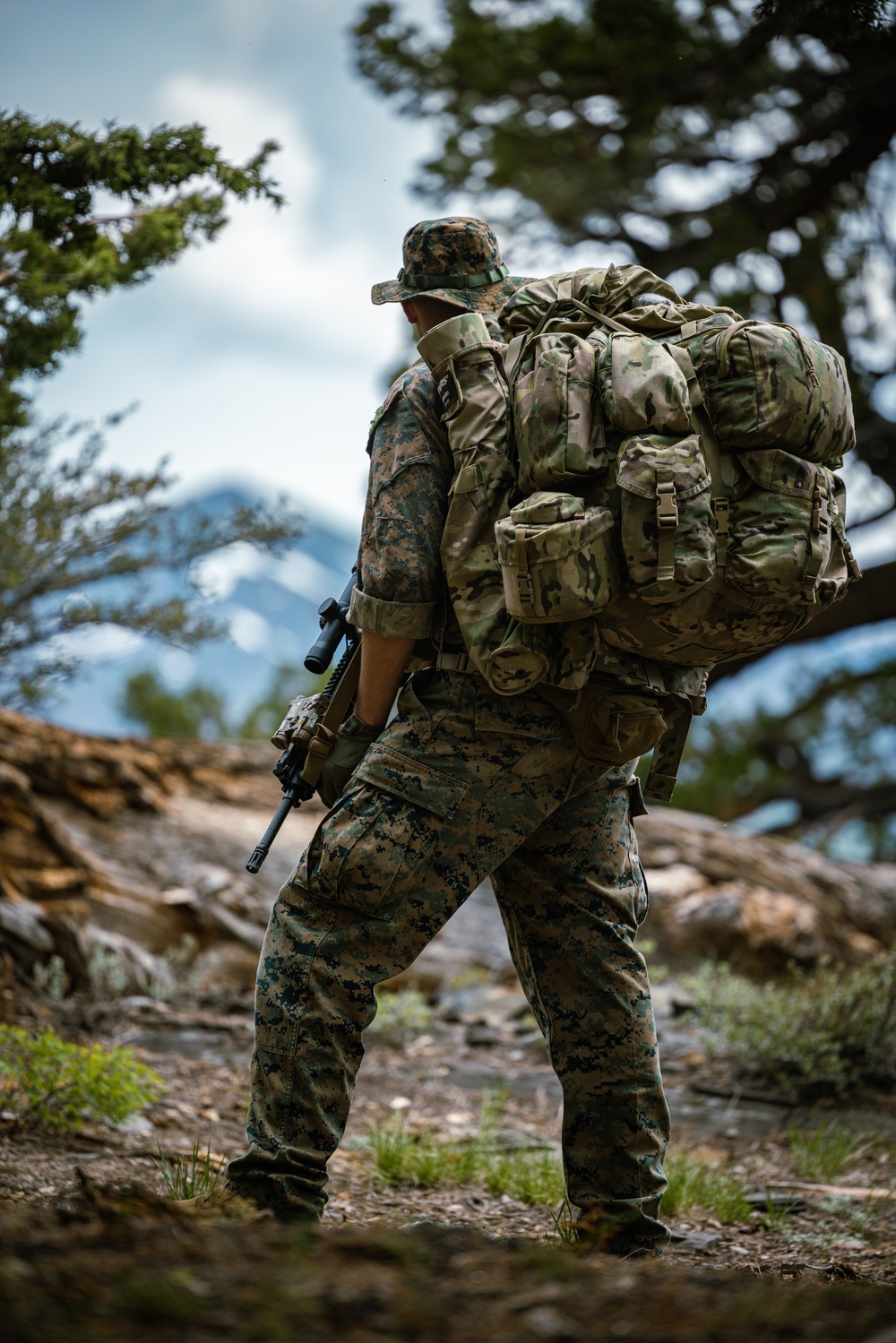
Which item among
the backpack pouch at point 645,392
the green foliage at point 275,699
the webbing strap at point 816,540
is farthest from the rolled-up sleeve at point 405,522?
the green foliage at point 275,699

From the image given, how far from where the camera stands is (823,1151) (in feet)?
13.7

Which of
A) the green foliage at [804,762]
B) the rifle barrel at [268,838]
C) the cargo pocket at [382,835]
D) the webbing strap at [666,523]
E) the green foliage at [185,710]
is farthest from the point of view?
the green foliage at [185,710]

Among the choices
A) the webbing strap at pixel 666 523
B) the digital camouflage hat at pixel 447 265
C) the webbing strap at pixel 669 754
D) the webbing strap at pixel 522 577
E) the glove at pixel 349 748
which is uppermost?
the digital camouflage hat at pixel 447 265

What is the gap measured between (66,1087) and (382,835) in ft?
5.99

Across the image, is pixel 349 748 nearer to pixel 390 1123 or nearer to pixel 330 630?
pixel 330 630

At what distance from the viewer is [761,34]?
6.69 metres

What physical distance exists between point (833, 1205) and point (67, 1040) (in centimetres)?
307

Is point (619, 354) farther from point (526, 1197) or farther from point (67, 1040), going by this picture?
point (67, 1040)

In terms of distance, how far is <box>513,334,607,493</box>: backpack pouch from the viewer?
252 centimetres

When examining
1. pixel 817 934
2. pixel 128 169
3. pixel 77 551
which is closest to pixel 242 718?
pixel 77 551

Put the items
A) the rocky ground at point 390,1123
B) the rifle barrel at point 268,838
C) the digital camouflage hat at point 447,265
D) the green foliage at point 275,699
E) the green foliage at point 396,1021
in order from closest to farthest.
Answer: the rocky ground at point 390,1123 → the rifle barrel at point 268,838 → the digital camouflage hat at point 447,265 → the green foliage at point 396,1021 → the green foliage at point 275,699

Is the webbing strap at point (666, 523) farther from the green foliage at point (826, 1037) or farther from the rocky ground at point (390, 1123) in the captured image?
the green foliage at point (826, 1037)

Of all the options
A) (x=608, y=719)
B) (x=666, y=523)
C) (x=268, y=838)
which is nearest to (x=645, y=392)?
(x=666, y=523)

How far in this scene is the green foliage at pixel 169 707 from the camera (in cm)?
1556
